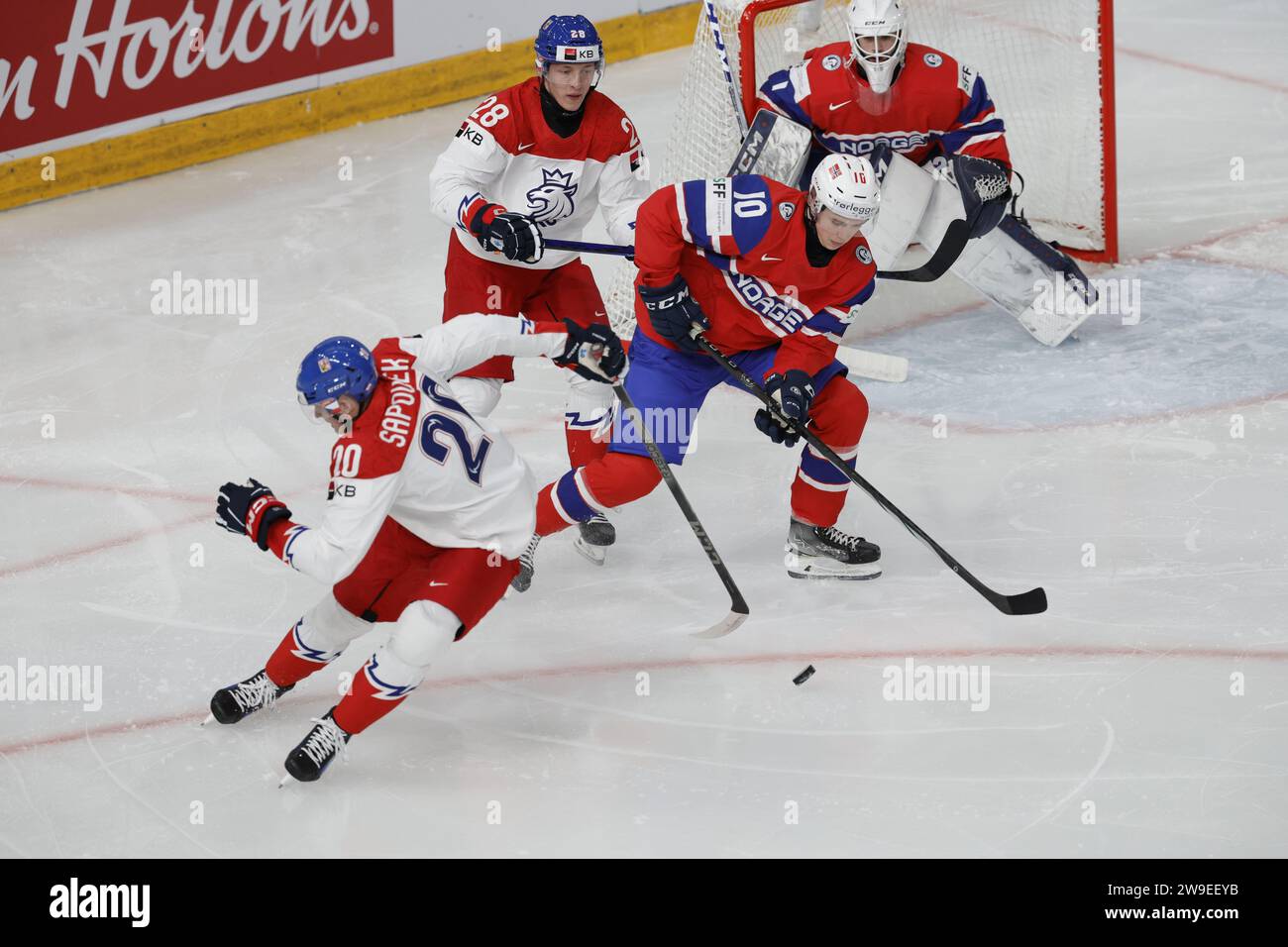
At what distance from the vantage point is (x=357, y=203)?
664 centimetres

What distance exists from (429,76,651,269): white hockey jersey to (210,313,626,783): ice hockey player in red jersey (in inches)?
29.1

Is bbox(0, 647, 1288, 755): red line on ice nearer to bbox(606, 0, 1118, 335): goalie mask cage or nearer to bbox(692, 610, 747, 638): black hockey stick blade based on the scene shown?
bbox(692, 610, 747, 638): black hockey stick blade

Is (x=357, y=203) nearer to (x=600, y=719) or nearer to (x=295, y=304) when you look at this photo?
(x=295, y=304)

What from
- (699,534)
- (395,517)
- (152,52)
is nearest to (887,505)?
(699,534)

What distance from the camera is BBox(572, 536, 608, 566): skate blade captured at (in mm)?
4277

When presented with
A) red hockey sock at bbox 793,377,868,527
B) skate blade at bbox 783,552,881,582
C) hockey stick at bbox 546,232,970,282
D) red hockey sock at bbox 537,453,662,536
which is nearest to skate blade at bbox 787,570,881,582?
skate blade at bbox 783,552,881,582

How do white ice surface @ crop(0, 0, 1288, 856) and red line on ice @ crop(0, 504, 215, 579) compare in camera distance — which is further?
red line on ice @ crop(0, 504, 215, 579)

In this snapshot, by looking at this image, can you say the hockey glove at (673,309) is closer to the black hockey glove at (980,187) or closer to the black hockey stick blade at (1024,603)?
the black hockey stick blade at (1024,603)

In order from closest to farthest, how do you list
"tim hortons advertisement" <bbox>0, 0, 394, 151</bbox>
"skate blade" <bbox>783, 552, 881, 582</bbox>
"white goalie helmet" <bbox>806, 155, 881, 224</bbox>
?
"white goalie helmet" <bbox>806, 155, 881, 224</bbox>, "skate blade" <bbox>783, 552, 881, 582</bbox>, "tim hortons advertisement" <bbox>0, 0, 394, 151</bbox>

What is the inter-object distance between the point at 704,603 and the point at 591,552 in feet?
1.15

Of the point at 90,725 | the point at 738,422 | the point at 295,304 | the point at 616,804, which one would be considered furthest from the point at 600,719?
the point at 295,304

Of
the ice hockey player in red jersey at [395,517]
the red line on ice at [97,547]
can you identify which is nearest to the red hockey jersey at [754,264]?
the ice hockey player in red jersey at [395,517]
